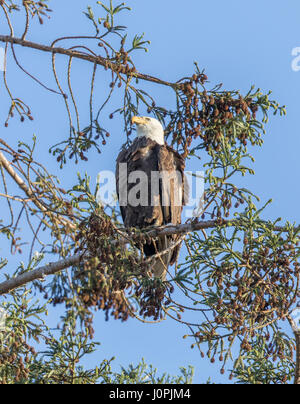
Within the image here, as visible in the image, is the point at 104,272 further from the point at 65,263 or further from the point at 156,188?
the point at 156,188

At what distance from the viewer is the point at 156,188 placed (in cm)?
697

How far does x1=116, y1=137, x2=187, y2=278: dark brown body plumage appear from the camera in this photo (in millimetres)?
6941

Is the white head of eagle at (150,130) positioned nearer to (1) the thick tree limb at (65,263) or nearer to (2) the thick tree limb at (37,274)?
(1) the thick tree limb at (65,263)

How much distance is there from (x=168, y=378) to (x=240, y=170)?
1741 millimetres

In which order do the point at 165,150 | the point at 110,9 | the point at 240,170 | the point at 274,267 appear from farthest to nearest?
the point at 165,150, the point at 110,9, the point at 240,170, the point at 274,267

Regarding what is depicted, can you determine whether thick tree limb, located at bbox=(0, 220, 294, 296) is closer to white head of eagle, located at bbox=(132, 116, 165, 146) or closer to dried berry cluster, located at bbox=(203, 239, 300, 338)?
dried berry cluster, located at bbox=(203, 239, 300, 338)

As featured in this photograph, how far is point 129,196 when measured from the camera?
23.4 feet

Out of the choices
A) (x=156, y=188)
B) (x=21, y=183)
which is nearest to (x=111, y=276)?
(x=21, y=183)

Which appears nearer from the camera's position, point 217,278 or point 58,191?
point 217,278

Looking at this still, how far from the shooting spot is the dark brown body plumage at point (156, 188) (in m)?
6.94

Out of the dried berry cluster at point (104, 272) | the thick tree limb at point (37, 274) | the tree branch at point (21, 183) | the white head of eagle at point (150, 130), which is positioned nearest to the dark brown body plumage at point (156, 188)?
the white head of eagle at point (150, 130)
